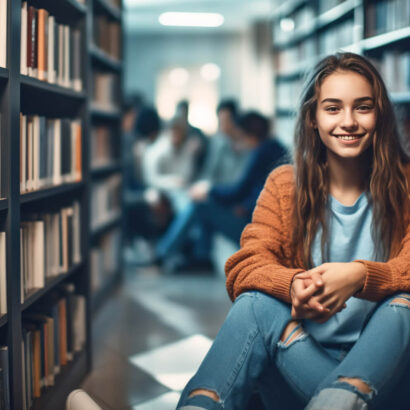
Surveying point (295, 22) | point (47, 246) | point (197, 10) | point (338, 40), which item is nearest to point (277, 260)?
point (47, 246)

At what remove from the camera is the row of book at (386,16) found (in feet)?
9.25

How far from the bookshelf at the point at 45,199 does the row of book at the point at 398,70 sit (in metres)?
1.71

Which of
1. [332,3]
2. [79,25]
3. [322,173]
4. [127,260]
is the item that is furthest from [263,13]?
[322,173]

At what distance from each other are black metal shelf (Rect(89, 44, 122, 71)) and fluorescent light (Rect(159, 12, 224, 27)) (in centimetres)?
446

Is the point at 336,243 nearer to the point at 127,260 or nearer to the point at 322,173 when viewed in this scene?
the point at 322,173

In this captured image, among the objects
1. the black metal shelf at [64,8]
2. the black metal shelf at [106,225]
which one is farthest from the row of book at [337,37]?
the black metal shelf at [64,8]

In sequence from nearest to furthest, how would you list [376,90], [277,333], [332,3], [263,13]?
1. [277,333]
2. [376,90]
3. [332,3]
4. [263,13]

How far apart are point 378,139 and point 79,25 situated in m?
1.23

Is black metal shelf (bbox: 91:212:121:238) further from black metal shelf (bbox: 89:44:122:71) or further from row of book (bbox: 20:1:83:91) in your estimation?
row of book (bbox: 20:1:83:91)

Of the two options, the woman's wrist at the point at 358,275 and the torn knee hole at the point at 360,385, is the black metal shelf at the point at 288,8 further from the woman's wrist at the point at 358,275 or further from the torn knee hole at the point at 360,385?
the torn knee hole at the point at 360,385

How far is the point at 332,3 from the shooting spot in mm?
3979

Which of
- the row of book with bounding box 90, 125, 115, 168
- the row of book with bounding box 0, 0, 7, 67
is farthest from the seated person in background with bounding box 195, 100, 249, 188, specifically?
the row of book with bounding box 0, 0, 7, 67

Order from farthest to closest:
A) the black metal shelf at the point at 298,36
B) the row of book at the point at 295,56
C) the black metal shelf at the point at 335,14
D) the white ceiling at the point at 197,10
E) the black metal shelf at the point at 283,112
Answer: the white ceiling at the point at 197,10 < the black metal shelf at the point at 283,112 < the row of book at the point at 295,56 < the black metal shelf at the point at 298,36 < the black metal shelf at the point at 335,14

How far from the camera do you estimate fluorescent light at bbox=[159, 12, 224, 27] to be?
7688mm
